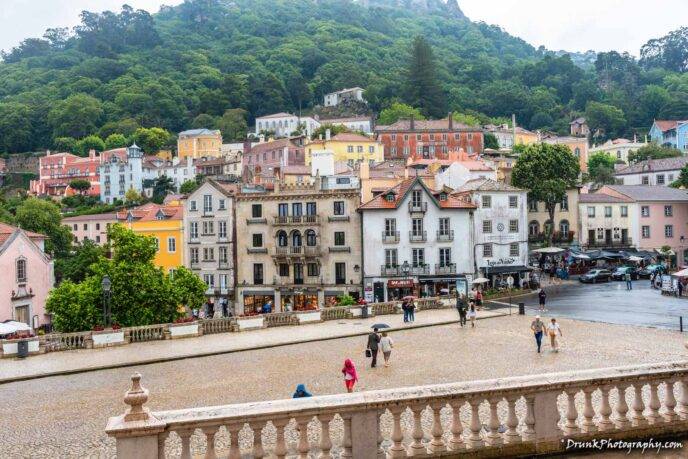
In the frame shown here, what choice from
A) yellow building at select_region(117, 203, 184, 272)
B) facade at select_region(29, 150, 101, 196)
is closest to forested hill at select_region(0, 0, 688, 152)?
facade at select_region(29, 150, 101, 196)

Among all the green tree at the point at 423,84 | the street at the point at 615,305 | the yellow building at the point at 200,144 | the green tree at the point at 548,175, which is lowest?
the street at the point at 615,305

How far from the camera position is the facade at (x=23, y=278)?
128 feet

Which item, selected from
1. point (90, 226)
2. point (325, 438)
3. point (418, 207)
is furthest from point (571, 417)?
point (90, 226)

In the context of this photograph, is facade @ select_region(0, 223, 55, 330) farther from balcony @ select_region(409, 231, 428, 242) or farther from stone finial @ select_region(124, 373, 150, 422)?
stone finial @ select_region(124, 373, 150, 422)

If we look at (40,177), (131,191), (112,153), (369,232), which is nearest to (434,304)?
(369,232)

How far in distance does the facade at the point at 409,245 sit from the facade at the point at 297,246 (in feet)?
3.97

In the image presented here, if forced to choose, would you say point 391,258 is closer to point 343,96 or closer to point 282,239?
point 282,239

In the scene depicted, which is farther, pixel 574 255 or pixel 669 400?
pixel 574 255

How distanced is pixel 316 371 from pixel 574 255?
41520 millimetres

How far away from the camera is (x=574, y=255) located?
56250 millimetres

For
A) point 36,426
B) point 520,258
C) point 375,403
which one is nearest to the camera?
point 375,403

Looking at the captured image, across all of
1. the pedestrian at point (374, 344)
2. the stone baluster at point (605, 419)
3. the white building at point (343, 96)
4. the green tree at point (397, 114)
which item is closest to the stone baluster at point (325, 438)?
the stone baluster at point (605, 419)

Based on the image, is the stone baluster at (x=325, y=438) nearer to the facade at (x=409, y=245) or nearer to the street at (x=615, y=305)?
the street at (x=615, y=305)

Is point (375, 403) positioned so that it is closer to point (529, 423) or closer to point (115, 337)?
point (529, 423)
